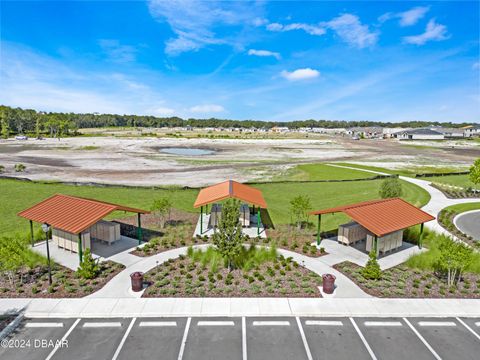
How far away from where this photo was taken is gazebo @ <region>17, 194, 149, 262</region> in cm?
1822

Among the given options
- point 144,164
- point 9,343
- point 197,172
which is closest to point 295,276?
point 9,343

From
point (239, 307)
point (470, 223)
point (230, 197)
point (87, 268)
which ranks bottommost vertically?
point (239, 307)

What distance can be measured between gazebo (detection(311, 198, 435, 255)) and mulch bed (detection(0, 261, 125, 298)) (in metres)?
14.5

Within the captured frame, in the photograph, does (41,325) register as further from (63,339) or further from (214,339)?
(214,339)

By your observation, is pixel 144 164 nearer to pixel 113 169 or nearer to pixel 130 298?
pixel 113 169

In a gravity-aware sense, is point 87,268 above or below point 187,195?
below

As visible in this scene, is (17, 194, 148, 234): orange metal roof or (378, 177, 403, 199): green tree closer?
(17, 194, 148, 234): orange metal roof

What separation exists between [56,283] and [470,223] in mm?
33862

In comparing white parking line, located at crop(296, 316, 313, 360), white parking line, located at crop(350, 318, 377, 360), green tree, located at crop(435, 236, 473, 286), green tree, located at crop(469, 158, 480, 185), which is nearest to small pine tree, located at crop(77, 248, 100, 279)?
white parking line, located at crop(296, 316, 313, 360)

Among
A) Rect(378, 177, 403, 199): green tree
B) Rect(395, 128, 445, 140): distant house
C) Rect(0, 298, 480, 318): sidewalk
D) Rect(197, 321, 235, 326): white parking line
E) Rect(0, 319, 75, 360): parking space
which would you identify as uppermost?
Rect(395, 128, 445, 140): distant house

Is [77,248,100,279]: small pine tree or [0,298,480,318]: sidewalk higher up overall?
[77,248,100,279]: small pine tree

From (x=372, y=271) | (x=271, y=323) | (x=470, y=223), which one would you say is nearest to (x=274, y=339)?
(x=271, y=323)

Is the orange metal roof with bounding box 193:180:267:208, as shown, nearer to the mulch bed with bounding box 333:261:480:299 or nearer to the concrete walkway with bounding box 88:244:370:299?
the concrete walkway with bounding box 88:244:370:299

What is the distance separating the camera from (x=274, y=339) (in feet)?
39.1
